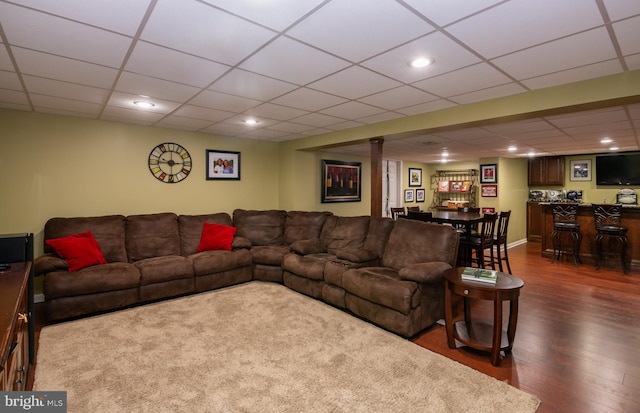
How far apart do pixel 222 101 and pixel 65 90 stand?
1.41 meters

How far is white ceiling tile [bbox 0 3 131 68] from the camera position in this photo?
1.75m

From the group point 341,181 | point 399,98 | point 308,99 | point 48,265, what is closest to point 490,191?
point 341,181

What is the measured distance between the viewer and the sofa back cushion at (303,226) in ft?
16.9

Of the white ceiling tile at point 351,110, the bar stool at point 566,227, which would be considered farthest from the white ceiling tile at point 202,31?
the bar stool at point 566,227

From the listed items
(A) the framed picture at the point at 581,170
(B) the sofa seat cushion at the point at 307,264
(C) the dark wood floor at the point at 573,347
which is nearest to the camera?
(C) the dark wood floor at the point at 573,347

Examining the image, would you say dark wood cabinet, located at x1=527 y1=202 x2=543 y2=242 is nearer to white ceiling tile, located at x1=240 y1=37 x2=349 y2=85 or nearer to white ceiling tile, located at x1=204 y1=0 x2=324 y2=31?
white ceiling tile, located at x1=240 y1=37 x2=349 y2=85

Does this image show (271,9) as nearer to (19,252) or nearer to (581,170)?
(19,252)

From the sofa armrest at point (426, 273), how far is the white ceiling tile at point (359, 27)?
197 centimetres

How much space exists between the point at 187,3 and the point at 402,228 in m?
3.08

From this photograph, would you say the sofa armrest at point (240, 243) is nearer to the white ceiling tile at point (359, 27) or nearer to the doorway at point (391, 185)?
the white ceiling tile at point (359, 27)

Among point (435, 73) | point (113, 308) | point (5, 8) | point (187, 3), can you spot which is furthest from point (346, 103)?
point (113, 308)

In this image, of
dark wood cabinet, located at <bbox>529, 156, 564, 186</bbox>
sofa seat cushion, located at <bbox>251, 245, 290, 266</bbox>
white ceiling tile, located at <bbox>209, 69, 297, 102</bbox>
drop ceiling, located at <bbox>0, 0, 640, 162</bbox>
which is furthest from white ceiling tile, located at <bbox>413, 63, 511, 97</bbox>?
dark wood cabinet, located at <bbox>529, 156, 564, 186</bbox>

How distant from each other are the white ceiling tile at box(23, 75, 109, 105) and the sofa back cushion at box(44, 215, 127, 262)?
62.1 inches

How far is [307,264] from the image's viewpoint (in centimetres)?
415
